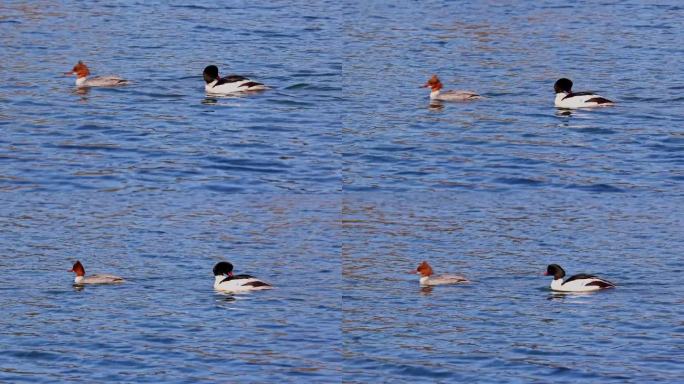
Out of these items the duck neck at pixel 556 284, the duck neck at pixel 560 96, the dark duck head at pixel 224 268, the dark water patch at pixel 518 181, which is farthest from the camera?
the duck neck at pixel 560 96

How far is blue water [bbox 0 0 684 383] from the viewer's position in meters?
20.2

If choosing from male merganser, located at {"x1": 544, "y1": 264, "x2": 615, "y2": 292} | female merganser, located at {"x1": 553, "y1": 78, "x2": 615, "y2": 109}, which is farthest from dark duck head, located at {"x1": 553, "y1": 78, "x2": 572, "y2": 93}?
male merganser, located at {"x1": 544, "y1": 264, "x2": 615, "y2": 292}

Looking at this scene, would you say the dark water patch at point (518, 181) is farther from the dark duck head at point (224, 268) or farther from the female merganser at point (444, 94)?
the female merganser at point (444, 94)

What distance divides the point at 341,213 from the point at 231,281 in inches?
151

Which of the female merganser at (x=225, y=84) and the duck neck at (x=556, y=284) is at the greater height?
the female merganser at (x=225, y=84)

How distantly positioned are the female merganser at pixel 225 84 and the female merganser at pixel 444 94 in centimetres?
347

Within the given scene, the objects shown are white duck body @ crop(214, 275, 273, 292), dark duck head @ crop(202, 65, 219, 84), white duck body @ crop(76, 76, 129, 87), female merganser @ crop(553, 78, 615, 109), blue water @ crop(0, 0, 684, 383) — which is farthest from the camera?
dark duck head @ crop(202, 65, 219, 84)

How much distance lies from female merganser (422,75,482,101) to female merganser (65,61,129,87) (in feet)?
20.2

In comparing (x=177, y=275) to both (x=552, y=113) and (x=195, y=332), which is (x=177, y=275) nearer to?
(x=195, y=332)

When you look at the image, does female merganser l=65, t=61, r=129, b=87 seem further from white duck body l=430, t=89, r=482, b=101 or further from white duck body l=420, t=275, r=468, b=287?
white duck body l=420, t=275, r=468, b=287

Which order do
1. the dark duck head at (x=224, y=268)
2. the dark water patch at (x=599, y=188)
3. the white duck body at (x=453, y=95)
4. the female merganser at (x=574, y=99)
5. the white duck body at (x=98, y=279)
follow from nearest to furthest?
the white duck body at (x=98, y=279) → the dark duck head at (x=224, y=268) → the dark water patch at (x=599, y=188) → the white duck body at (x=453, y=95) → the female merganser at (x=574, y=99)

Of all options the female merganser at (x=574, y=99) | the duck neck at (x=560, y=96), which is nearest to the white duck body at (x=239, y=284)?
the female merganser at (x=574, y=99)

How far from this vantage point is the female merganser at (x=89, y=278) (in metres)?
22.7

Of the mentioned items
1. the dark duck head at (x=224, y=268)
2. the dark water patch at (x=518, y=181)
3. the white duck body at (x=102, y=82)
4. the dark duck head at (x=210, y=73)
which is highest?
the dark duck head at (x=210, y=73)
